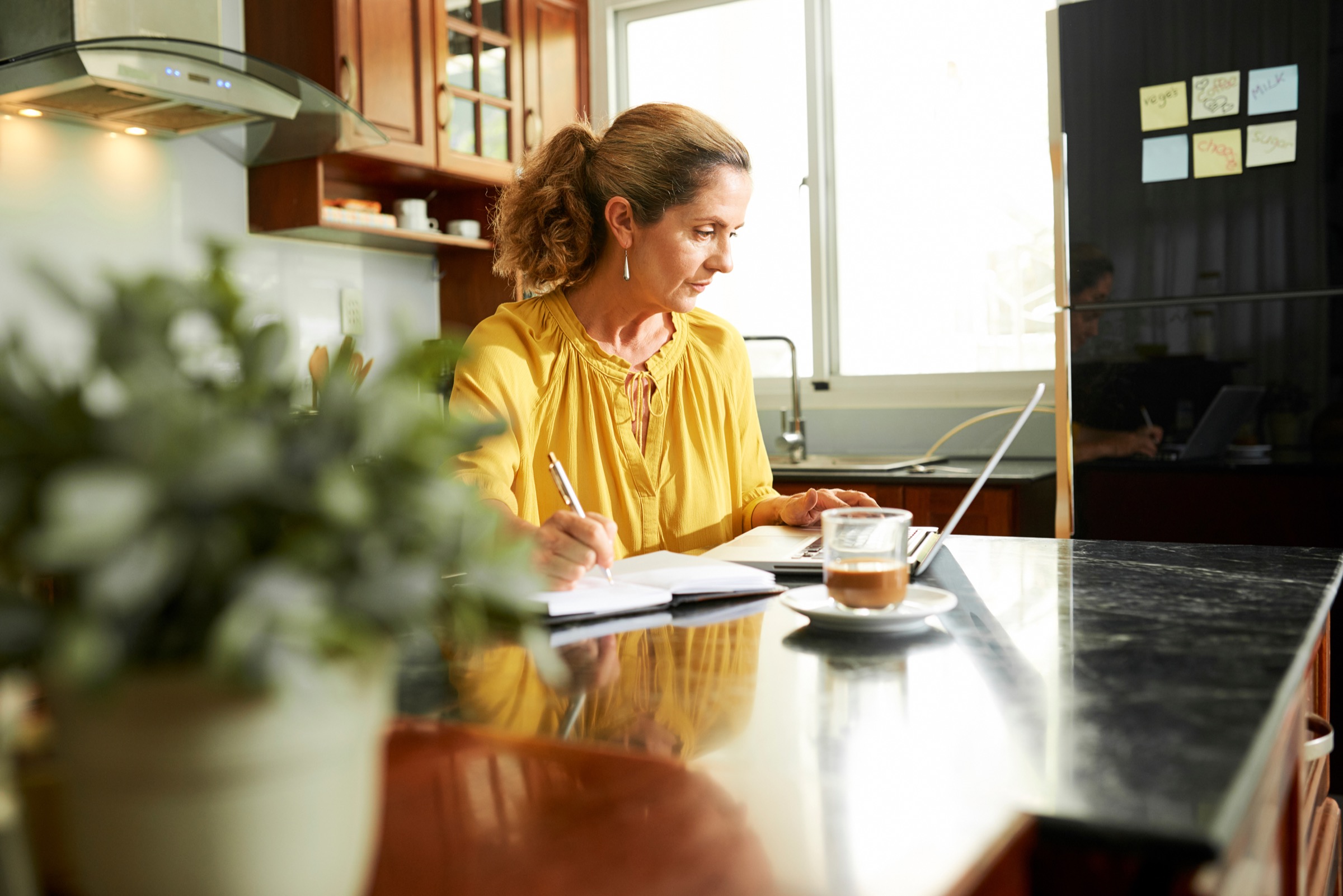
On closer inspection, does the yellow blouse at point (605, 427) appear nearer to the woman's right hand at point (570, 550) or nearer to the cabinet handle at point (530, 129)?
the woman's right hand at point (570, 550)

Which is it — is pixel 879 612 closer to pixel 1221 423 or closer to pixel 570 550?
pixel 570 550

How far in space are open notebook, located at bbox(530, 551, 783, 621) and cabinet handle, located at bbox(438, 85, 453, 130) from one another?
7.93ft

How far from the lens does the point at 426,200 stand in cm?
367

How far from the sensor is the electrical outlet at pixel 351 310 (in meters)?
3.53

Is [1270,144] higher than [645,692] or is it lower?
higher

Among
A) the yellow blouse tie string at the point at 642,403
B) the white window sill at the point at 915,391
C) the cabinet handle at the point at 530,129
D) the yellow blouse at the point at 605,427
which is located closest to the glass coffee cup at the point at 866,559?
the yellow blouse at the point at 605,427

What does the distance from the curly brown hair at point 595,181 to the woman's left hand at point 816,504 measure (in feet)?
1.83

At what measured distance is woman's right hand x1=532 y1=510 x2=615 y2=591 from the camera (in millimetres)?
1110

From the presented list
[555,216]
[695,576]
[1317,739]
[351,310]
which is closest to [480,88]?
[351,310]

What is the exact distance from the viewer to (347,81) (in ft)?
10.1

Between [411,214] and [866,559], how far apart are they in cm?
278

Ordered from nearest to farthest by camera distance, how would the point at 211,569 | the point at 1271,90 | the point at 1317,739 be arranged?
the point at 211,569, the point at 1317,739, the point at 1271,90

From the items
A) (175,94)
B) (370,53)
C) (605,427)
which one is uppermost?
(370,53)

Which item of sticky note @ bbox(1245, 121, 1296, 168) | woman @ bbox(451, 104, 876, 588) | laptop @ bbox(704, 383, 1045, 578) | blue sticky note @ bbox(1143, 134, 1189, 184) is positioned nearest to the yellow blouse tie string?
woman @ bbox(451, 104, 876, 588)
